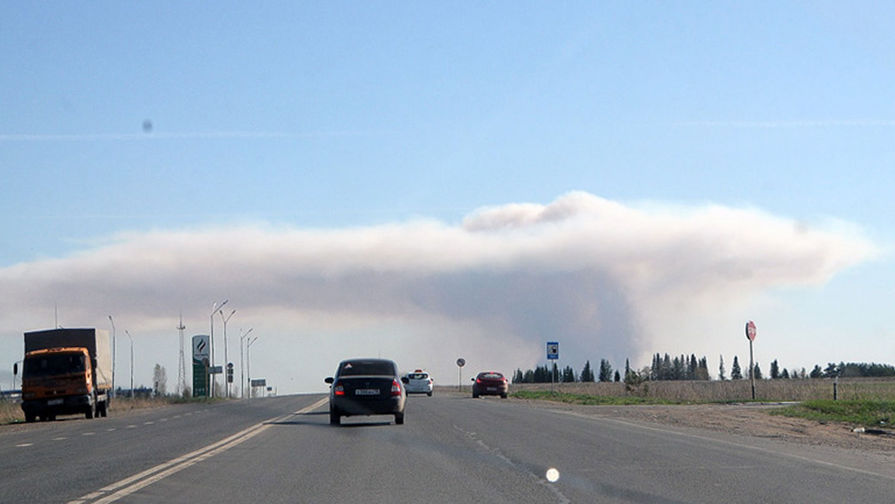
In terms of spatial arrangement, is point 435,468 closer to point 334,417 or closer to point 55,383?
point 334,417

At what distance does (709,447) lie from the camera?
66.0 ft

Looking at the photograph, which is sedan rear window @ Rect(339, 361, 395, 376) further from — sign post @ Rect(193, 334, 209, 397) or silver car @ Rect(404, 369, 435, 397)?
sign post @ Rect(193, 334, 209, 397)

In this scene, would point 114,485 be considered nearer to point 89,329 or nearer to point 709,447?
point 709,447

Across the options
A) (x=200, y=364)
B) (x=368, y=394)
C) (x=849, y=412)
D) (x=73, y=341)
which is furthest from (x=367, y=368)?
(x=200, y=364)

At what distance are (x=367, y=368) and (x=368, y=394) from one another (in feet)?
4.06

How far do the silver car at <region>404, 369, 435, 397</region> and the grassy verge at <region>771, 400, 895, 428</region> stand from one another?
35348 millimetres

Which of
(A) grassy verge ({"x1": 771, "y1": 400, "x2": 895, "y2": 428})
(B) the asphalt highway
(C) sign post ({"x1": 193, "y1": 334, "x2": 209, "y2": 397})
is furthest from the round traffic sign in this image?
(C) sign post ({"x1": 193, "y1": 334, "x2": 209, "y2": 397})

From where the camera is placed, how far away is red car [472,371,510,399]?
63031 mm

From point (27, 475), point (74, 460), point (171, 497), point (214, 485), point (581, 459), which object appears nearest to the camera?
point (171, 497)

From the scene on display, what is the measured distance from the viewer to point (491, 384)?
208 feet

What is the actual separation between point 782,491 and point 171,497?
24.1 ft

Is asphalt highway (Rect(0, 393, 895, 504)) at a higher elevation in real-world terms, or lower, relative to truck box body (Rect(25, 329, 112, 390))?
lower

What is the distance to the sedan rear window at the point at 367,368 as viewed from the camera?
29.4m

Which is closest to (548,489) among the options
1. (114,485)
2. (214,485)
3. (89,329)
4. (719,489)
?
(719,489)
